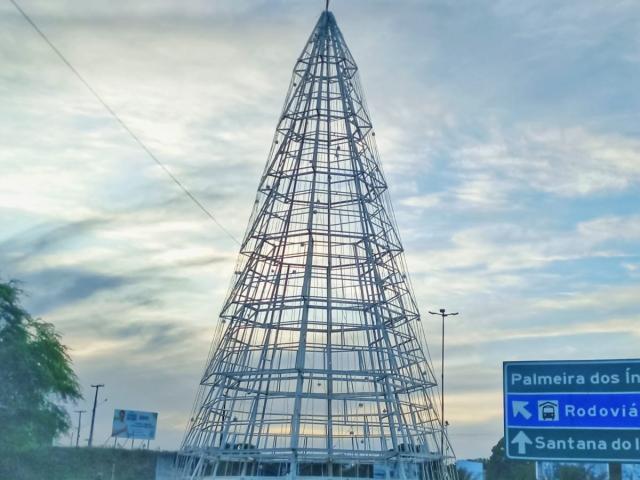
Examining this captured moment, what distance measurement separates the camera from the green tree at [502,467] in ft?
289

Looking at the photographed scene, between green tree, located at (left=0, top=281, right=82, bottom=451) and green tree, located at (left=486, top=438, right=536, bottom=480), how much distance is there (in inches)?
1882

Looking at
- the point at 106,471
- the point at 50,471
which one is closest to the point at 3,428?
the point at 50,471

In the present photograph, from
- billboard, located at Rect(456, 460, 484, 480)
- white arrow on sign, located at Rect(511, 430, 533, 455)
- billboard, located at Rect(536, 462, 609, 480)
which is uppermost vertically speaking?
billboard, located at Rect(456, 460, 484, 480)

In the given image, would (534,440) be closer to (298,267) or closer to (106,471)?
(298,267)

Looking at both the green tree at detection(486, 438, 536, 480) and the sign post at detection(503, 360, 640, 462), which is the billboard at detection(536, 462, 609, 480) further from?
the sign post at detection(503, 360, 640, 462)

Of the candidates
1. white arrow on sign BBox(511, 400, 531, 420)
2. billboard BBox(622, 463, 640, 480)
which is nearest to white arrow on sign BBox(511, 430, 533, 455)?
white arrow on sign BBox(511, 400, 531, 420)

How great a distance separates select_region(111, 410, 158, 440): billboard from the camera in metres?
107

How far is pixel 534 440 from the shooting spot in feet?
80.3

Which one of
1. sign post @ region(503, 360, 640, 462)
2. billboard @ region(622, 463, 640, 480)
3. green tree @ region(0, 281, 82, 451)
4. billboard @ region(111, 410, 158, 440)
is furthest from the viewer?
billboard @ region(111, 410, 158, 440)

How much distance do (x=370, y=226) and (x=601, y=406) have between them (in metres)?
21.7

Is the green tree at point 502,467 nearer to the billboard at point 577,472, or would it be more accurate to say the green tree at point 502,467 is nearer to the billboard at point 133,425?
the billboard at point 577,472

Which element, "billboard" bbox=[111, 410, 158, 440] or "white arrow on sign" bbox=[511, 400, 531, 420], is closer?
"white arrow on sign" bbox=[511, 400, 531, 420]

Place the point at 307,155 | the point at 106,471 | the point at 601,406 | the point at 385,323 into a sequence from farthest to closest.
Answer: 1. the point at 106,471
2. the point at 307,155
3. the point at 385,323
4. the point at 601,406

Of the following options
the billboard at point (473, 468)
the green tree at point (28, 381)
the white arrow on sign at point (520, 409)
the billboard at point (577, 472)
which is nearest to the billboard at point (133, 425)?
the billboard at point (473, 468)
